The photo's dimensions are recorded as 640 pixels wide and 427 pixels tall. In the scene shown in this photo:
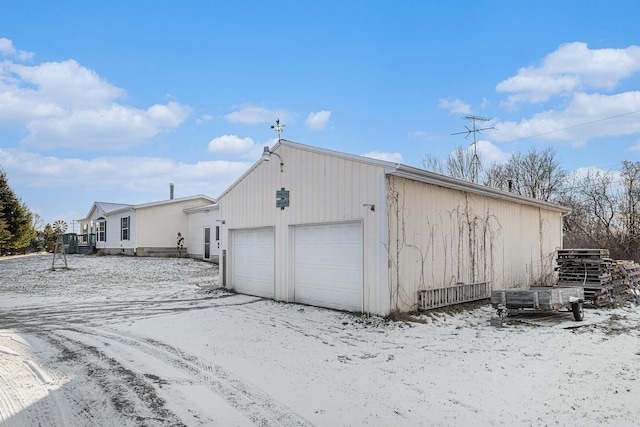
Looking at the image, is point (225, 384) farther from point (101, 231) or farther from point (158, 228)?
point (101, 231)

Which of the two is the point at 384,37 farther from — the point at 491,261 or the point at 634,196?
the point at 634,196

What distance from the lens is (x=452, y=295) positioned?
9188 mm

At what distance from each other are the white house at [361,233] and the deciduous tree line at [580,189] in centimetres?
539

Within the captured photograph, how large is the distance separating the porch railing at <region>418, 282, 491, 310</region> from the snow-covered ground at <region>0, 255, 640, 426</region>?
1.10 ft

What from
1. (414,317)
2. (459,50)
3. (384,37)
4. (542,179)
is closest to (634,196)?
(542,179)

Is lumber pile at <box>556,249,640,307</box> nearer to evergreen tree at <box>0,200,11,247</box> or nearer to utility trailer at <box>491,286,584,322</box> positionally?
utility trailer at <box>491,286,584,322</box>

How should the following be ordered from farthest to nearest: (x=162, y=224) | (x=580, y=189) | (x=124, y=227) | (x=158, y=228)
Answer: (x=580, y=189), (x=124, y=227), (x=162, y=224), (x=158, y=228)

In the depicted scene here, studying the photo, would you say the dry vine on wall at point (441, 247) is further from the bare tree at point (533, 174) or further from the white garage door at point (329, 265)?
the bare tree at point (533, 174)

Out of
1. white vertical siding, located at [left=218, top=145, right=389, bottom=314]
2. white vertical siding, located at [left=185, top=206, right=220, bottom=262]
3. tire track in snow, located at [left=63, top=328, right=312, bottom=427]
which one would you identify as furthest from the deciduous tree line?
white vertical siding, located at [left=185, top=206, right=220, bottom=262]

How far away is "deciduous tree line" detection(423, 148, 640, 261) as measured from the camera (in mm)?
19733

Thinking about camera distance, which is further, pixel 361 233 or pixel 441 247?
pixel 441 247

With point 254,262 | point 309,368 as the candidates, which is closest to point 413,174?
point 309,368

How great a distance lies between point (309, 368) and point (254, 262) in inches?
266

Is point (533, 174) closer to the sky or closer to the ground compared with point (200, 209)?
closer to the sky
